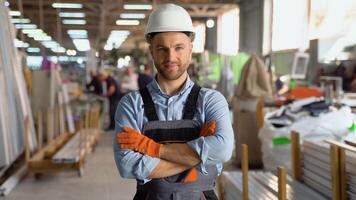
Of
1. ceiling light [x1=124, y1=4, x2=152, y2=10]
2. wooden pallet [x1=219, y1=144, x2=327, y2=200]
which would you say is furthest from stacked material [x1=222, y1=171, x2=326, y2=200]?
ceiling light [x1=124, y1=4, x2=152, y2=10]

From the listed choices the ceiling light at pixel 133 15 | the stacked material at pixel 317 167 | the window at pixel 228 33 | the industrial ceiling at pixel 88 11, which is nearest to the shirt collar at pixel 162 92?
the stacked material at pixel 317 167

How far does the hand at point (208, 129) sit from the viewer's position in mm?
1513

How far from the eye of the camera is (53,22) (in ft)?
44.0

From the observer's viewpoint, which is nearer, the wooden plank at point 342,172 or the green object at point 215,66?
the wooden plank at point 342,172

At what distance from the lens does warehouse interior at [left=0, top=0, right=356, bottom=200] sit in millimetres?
2930

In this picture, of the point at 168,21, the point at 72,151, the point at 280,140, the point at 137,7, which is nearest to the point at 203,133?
the point at 168,21

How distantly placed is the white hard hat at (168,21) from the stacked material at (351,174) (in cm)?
126

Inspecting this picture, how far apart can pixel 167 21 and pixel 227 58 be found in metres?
7.04

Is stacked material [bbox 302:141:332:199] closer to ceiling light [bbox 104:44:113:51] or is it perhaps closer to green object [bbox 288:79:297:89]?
green object [bbox 288:79:297:89]

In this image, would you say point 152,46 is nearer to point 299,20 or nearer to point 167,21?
point 167,21

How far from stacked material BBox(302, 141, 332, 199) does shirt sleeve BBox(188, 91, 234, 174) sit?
1.28m

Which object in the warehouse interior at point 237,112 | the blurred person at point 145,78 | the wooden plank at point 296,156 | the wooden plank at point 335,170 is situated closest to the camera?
the wooden plank at point 335,170

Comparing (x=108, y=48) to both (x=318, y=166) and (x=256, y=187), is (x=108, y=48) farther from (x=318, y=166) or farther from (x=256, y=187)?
(x=318, y=166)

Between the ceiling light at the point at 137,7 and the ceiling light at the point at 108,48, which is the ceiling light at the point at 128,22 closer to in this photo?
the ceiling light at the point at 108,48
